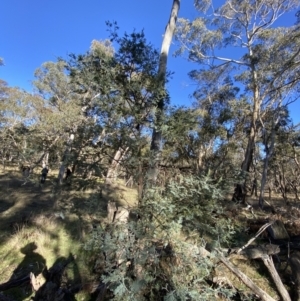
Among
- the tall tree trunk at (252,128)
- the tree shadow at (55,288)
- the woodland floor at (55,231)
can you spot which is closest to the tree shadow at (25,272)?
the woodland floor at (55,231)

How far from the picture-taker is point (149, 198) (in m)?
3.38

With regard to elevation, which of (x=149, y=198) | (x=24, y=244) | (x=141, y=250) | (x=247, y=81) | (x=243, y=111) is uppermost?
(x=247, y=81)

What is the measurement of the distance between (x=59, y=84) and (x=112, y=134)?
14.7 meters

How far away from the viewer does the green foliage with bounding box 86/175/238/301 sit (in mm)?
3180

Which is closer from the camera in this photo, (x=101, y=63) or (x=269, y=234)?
(x=101, y=63)

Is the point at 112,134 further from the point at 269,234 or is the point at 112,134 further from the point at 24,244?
the point at 269,234

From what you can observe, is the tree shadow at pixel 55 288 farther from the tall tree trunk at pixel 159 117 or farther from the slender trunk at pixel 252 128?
the slender trunk at pixel 252 128

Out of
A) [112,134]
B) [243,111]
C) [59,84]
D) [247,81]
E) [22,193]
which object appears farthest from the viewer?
[59,84]

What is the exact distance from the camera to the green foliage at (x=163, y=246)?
3.18 metres

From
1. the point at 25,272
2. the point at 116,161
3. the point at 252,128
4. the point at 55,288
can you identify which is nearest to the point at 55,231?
the point at 25,272

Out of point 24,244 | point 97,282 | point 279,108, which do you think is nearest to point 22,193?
point 24,244

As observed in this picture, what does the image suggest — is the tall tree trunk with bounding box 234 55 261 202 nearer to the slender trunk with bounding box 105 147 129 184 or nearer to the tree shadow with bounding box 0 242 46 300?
the slender trunk with bounding box 105 147 129 184

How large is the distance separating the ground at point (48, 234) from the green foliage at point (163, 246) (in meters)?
1.02

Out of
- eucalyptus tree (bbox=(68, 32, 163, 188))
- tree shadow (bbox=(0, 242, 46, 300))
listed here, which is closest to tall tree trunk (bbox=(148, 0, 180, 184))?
eucalyptus tree (bbox=(68, 32, 163, 188))
